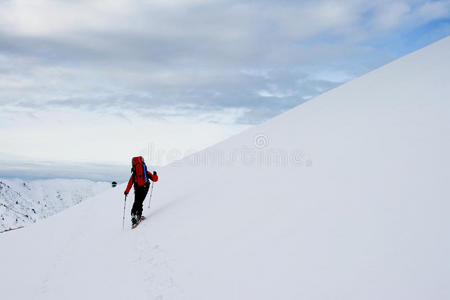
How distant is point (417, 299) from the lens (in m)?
3.27

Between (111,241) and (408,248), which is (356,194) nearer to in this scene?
(408,248)

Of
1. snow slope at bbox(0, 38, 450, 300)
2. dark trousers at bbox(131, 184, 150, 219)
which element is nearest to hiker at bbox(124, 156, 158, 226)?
dark trousers at bbox(131, 184, 150, 219)

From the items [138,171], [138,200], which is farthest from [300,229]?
[138,171]

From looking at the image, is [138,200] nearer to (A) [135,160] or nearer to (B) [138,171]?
(B) [138,171]

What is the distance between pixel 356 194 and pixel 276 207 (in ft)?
5.51

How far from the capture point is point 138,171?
1009 centimetres

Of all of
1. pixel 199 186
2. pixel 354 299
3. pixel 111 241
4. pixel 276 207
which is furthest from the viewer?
pixel 199 186

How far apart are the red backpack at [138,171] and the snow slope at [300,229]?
1197 mm

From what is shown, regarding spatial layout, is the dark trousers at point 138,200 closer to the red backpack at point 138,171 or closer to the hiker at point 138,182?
the hiker at point 138,182

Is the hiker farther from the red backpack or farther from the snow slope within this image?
the snow slope

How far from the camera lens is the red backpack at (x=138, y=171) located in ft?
32.8

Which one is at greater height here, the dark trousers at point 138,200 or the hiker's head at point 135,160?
the hiker's head at point 135,160

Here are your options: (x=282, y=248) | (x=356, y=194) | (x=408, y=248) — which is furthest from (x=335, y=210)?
(x=408, y=248)

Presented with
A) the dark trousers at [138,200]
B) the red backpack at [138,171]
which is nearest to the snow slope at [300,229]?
the dark trousers at [138,200]
